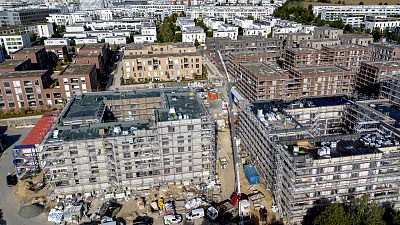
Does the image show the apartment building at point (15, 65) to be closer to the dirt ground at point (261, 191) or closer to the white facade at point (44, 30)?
the dirt ground at point (261, 191)

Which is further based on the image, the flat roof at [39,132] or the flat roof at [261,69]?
the flat roof at [261,69]

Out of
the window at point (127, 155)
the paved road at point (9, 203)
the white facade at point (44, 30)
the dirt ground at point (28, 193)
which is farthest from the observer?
the white facade at point (44, 30)

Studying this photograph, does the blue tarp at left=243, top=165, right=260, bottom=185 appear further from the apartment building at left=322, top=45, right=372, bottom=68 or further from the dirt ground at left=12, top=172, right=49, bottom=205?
the apartment building at left=322, top=45, right=372, bottom=68

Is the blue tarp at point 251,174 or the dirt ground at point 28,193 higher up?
the blue tarp at point 251,174

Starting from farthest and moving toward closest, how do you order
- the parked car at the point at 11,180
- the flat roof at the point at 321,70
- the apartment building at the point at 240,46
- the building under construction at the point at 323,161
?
the apartment building at the point at 240,46
the flat roof at the point at 321,70
the parked car at the point at 11,180
the building under construction at the point at 323,161

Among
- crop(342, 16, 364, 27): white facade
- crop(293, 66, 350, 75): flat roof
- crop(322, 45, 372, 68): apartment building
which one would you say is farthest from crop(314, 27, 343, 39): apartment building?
crop(293, 66, 350, 75): flat roof

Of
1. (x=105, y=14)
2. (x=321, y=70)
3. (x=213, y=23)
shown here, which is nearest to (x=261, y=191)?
(x=321, y=70)

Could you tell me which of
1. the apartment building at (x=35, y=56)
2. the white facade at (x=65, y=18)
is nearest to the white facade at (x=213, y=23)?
the white facade at (x=65, y=18)

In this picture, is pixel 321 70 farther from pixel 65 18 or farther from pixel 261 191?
pixel 65 18
